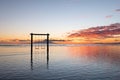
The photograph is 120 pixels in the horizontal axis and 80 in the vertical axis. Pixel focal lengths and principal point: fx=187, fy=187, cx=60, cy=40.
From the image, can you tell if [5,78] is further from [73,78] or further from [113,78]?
[113,78]

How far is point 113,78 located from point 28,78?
11.1 meters

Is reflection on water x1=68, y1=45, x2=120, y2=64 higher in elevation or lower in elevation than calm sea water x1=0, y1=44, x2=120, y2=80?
higher

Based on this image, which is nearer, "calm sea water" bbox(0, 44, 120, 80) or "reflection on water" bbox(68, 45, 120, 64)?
"calm sea water" bbox(0, 44, 120, 80)

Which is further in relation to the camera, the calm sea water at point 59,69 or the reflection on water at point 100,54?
the reflection on water at point 100,54

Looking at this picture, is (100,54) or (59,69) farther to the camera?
(100,54)

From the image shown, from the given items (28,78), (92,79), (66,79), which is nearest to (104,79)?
(92,79)

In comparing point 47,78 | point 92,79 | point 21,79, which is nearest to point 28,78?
point 21,79

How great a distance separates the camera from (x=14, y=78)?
23.9 metres

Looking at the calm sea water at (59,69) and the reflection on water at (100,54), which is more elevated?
the reflection on water at (100,54)

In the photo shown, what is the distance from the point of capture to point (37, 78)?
2412 cm

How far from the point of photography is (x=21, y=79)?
23.5 meters

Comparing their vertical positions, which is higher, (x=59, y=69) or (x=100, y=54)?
(x=100, y=54)

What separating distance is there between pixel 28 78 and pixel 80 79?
6.67 m

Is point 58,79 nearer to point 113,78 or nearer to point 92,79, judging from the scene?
point 92,79
